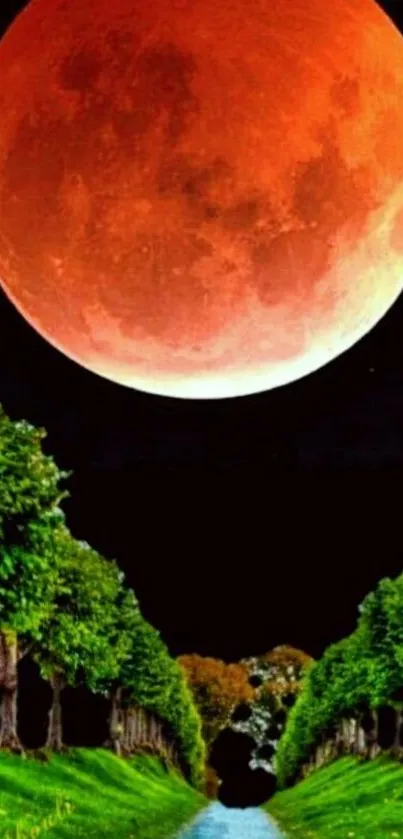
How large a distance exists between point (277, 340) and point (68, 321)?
2560 mm

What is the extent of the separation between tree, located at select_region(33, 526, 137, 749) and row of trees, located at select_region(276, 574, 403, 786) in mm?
14291

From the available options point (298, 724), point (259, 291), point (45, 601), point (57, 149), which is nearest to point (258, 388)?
point (259, 291)

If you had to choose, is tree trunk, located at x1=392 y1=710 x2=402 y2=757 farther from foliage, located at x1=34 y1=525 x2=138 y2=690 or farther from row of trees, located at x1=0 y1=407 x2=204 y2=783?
foliage, located at x1=34 y1=525 x2=138 y2=690

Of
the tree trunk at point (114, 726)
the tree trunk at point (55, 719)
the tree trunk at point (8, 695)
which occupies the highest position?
the tree trunk at point (8, 695)

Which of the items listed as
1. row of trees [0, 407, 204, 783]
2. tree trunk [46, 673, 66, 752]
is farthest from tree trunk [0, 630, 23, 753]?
tree trunk [46, 673, 66, 752]

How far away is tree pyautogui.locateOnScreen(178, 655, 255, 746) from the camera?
463 feet

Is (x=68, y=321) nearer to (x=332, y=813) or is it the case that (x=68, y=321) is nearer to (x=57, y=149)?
(x=57, y=149)

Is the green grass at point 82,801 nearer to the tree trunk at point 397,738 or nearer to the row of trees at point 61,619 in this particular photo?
the row of trees at point 61,619

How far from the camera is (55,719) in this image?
57.9 meters

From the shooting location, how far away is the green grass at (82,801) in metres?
32.5

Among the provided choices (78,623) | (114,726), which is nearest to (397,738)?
(114,726)

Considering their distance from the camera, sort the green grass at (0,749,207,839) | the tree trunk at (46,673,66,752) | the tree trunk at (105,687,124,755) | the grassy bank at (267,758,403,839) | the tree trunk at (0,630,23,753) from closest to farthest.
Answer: the green grass at (0,749,207,839)
the grassy bank at (267,758,403,839)
the tree trunk at (0,630,23,753)
the tree trunk at (46,673,66,752)
the tree trunk at (105,687,124,755)

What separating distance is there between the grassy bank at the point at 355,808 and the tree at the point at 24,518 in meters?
12.6

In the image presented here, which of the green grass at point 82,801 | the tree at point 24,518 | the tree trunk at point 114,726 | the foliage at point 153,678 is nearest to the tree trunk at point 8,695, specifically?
the green grass at point 82,801
